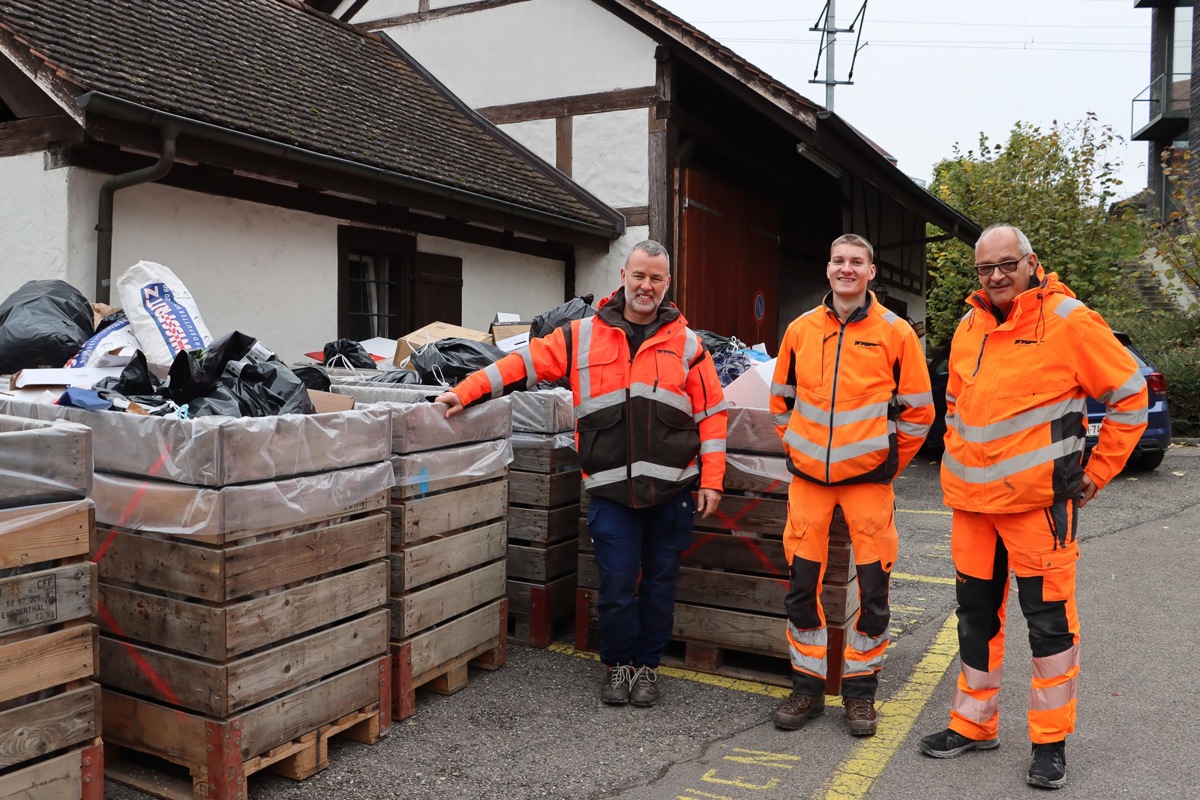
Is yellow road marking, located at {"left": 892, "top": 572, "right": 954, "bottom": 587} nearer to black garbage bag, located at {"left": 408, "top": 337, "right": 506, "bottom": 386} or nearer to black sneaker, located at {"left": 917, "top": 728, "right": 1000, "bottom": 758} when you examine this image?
black sneaker, located at {"left": 917, "top": 728, "right": 1000, "bottom": 758}

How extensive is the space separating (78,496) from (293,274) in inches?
222

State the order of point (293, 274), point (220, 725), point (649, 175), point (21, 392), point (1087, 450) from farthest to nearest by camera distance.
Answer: point (649, 175), point (1087, 450), point (293, 274), point (21, 392), point (220, 725)

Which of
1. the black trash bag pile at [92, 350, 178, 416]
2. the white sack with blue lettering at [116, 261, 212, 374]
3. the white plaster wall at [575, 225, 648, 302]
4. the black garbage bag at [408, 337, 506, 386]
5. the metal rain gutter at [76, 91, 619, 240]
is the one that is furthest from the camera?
the white plaster wall at [575, 225, 648, 302]

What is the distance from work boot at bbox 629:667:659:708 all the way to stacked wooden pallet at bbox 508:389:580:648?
32.1 inches

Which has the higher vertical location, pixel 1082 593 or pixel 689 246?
pixel 689 246

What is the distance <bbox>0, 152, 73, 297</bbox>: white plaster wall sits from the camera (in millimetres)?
6359

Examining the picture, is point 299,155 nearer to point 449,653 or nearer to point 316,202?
point 316,202

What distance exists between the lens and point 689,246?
11492 millimetres

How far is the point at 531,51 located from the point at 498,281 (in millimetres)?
3299

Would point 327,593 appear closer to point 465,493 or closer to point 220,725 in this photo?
point 220,725

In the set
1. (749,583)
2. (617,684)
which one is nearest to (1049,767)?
(749,583)

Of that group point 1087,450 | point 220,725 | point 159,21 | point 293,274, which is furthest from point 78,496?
point 1087,450

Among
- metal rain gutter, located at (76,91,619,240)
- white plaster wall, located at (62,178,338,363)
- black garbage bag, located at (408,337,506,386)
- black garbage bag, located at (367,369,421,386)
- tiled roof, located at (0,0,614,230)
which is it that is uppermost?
tiled roof, located at (0,0,614,230)

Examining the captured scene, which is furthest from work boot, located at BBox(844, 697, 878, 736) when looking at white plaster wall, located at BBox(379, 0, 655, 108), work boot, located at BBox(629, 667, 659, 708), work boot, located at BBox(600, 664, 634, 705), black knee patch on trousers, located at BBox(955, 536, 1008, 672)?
white plaster wall, located at BBox(379, 0, 655, 108)
